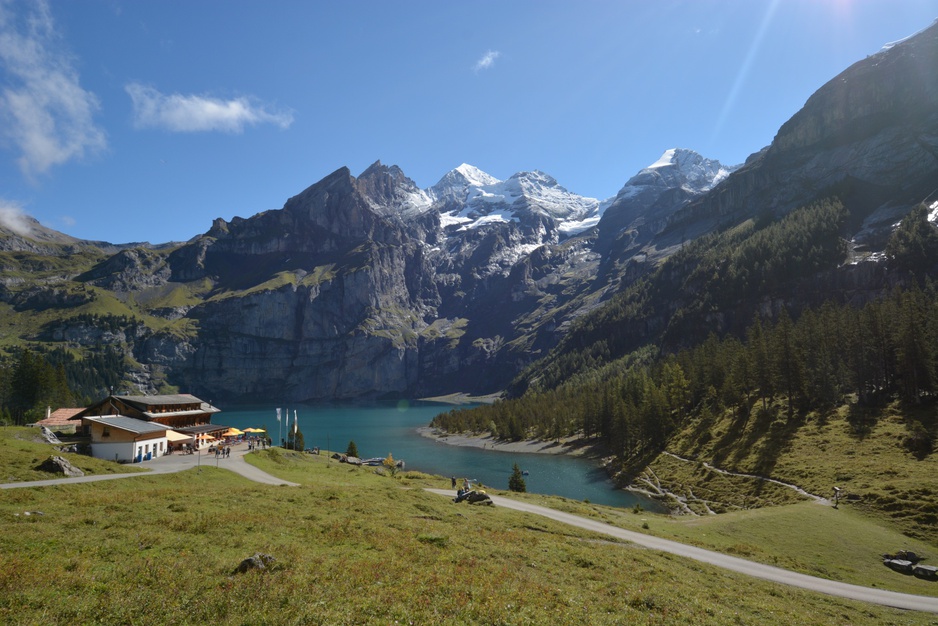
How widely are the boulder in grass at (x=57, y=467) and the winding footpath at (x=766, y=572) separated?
3978cm

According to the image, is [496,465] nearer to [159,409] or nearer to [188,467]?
[159,409]

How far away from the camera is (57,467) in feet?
126

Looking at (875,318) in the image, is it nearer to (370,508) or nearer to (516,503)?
(516,503)

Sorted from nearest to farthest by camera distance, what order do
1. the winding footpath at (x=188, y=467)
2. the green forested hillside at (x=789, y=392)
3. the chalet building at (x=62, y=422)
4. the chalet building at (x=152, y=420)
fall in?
1. the winding footpath at (x=188, y=467)
2. the chalet building at (x=152, y=420)
3. the chalet building at (x=62, y=422)
4. the green forested hillside at (x=789, y=392)

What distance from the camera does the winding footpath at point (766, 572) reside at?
2548 centimetres

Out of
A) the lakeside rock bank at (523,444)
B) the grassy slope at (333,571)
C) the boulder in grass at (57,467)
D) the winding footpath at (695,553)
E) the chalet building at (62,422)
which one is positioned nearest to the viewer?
the grassy slope at (333,571)

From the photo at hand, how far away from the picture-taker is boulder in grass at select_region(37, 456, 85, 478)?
125ft

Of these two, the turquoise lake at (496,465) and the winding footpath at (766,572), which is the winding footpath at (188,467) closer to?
the turquoise lake at (496,465)

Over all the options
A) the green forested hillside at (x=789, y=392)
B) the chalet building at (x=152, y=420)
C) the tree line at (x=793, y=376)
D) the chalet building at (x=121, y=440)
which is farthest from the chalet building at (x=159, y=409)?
the tree line at (x=793, y=376)

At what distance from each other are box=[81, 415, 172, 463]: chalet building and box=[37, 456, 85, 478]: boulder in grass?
15380 millimetres

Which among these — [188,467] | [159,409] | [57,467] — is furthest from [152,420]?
[57,467]

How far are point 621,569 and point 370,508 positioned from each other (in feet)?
53.5

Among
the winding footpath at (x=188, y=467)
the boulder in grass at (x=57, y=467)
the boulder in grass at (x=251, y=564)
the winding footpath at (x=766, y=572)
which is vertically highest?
the boulder in grass at (x=251, y=564)

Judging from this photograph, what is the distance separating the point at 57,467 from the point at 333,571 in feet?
119
